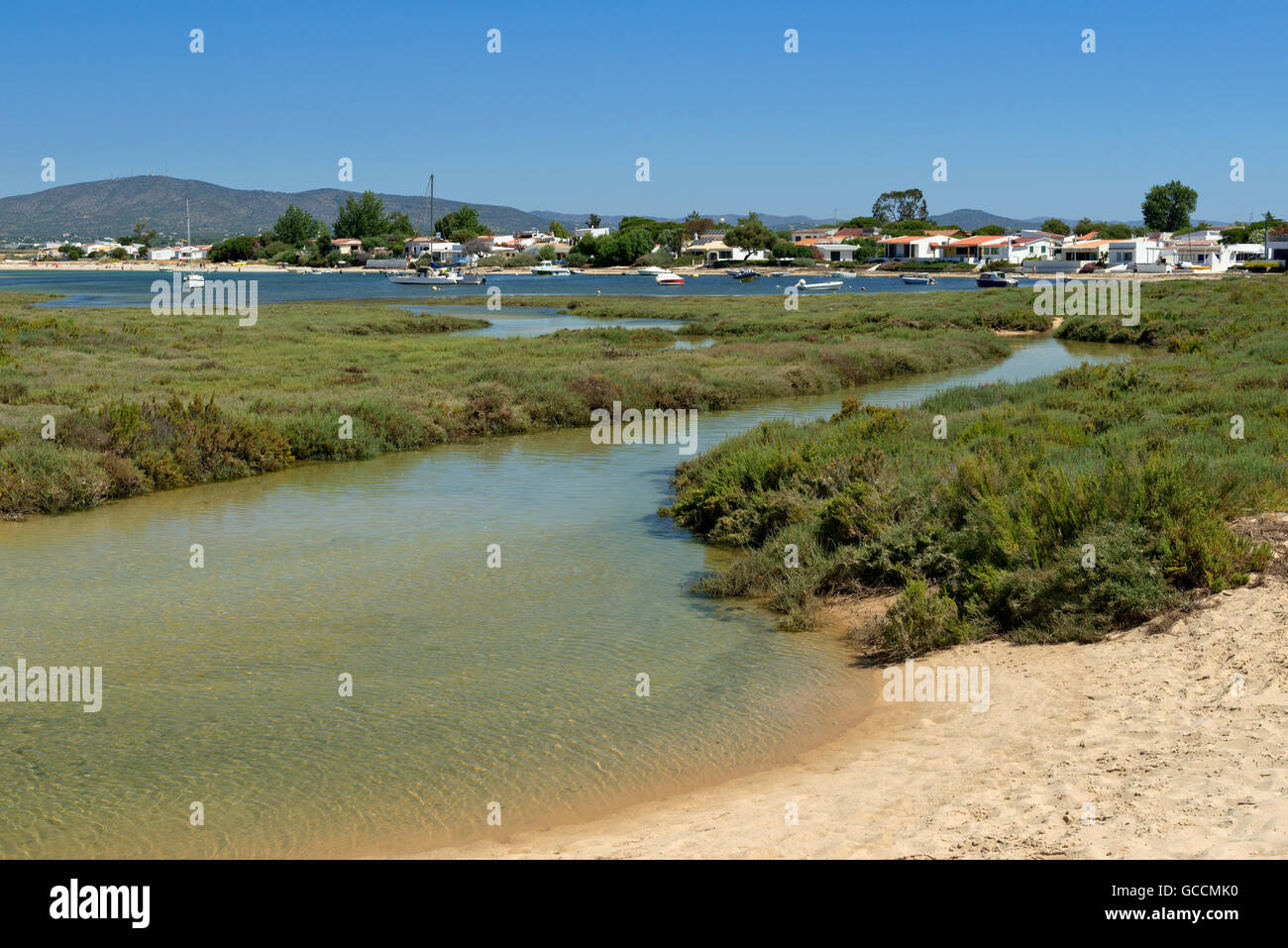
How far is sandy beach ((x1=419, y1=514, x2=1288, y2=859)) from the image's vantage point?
602 centimetres

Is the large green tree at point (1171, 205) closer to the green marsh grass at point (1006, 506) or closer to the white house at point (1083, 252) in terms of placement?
the white house at point (1083, 252)

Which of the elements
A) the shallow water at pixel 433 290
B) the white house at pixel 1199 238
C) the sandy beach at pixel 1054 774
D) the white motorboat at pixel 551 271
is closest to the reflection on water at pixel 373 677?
the sandy beach at pixel 1054 774

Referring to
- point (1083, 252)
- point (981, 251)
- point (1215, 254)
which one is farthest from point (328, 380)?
point (981, 251)

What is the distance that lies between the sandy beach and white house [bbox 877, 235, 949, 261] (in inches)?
6861

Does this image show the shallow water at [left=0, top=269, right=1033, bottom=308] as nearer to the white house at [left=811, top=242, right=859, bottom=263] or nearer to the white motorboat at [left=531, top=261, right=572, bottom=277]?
the white motorboat at [left=531, top=261, right=572, bottom=277]

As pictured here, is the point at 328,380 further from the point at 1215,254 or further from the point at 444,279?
the point at 1215,254

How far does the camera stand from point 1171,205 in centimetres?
18725

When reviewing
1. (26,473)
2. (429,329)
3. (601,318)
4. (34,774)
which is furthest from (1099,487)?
(601,318)

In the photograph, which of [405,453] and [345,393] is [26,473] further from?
[345,393]

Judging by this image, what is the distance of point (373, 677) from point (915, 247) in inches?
7000

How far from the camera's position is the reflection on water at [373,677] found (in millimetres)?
7676

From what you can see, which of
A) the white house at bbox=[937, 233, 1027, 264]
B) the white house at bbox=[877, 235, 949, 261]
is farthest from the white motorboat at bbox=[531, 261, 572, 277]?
the white house at bbox=[937, 233, 1027, 264]

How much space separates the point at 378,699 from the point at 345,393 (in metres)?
19.1

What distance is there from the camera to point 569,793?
7.86 meters
